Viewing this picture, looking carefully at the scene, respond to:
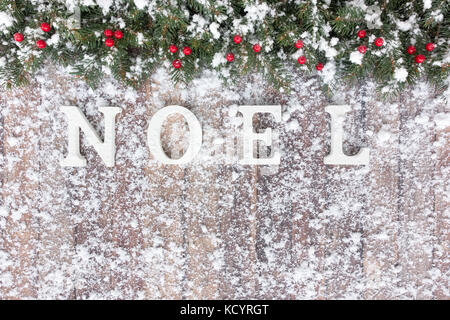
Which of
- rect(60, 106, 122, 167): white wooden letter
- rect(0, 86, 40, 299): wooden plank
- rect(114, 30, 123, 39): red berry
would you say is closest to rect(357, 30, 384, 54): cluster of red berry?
rect(114, 30, 123, 39): red berry

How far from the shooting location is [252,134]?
4.66ft

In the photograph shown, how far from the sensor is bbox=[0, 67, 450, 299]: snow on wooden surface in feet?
4.77

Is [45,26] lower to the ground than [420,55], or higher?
higher

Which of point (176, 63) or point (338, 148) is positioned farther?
point (338, 148)

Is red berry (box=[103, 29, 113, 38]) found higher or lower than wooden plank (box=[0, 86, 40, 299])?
higher

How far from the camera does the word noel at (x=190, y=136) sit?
1.41 m

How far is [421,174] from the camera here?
1.45 m

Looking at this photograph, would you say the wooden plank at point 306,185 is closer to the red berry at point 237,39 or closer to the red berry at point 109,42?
the red berry at point 237,39

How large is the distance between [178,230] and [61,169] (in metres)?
→ 0.70

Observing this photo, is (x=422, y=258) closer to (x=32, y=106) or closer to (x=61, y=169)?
(x=61, y=169)

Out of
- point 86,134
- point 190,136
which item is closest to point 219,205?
point 190,136

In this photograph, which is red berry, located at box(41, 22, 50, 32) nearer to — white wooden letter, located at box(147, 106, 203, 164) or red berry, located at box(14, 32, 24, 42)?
red berry, located at box(14, 32, 24, 42)

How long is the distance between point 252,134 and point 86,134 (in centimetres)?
86

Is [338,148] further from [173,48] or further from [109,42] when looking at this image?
[109,42]
